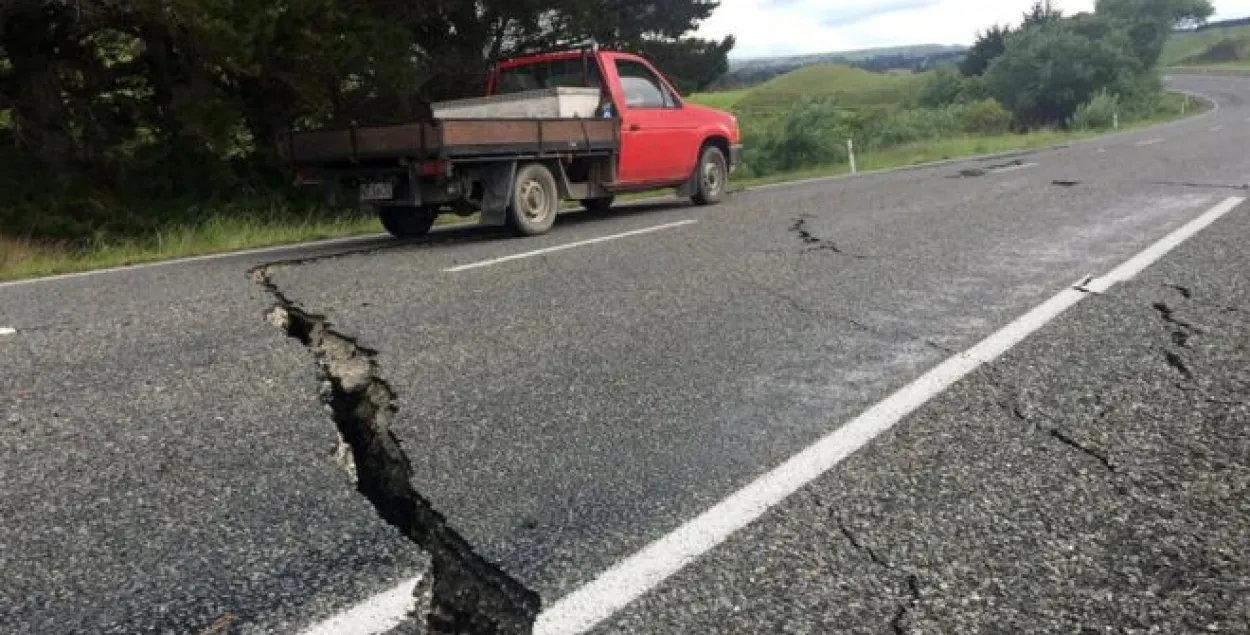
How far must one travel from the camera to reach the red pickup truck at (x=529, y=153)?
25.5ft

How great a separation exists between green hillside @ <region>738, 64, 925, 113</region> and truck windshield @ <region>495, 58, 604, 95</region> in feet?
192

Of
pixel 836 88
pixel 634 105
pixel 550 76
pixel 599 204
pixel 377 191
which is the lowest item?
pixel 599 204

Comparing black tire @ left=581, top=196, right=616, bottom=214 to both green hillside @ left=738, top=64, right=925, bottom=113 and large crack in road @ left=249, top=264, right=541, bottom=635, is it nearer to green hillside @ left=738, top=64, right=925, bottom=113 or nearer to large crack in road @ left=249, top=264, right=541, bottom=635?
large crack in road @ left=249, top=264, right=541, bottom=635

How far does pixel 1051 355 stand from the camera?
405 centimetres

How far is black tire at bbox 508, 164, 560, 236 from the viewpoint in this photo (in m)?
8.34

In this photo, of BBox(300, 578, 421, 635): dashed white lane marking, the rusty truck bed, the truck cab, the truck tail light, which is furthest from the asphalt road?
the truck cab

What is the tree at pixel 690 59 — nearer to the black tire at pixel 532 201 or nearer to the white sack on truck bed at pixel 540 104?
the white sack on truck bed at pixel 540 104

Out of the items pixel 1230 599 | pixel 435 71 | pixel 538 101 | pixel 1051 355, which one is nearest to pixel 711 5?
pixel 435 71

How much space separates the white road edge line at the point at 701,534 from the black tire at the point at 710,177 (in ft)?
23.4

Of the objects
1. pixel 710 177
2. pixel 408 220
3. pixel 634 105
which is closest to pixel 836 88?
pixel 710 177

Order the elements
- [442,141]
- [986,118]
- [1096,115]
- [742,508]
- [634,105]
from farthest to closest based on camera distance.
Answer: [986,118]
[1096,115]
[634,105]
[442,141]
[742,508]

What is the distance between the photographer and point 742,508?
8.57ft

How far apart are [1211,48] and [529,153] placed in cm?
12897

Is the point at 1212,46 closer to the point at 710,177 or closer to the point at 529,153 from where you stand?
the point at 710,177
